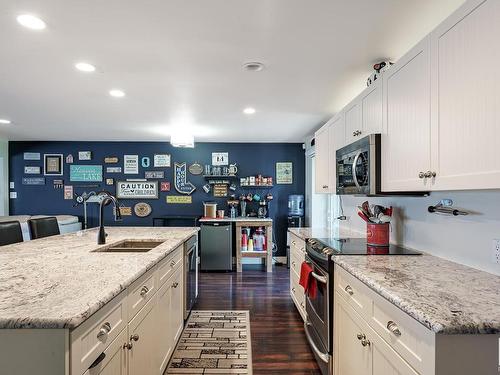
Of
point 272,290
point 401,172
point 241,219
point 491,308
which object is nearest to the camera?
A: point 491,308

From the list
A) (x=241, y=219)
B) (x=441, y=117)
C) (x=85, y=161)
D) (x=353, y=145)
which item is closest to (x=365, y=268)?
(x=441, y=117)

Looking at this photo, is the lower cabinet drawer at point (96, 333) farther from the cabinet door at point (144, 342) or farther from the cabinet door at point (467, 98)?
the cabinet door at point (467, 98)

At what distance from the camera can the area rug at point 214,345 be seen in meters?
2.26

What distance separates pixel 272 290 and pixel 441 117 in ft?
10.7

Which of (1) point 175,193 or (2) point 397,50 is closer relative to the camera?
(2) point 397,50

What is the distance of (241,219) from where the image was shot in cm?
523

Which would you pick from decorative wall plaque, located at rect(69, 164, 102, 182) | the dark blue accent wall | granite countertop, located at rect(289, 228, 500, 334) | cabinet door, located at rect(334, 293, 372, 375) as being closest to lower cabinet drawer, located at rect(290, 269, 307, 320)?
cabinet door, located at rect(334, 293, 372, 375)

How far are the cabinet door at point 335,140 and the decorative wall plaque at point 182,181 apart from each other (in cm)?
334

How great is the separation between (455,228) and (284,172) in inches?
167

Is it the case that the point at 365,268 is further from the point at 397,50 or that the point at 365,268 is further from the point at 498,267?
the point at 397,50

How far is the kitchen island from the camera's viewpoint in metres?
0.89

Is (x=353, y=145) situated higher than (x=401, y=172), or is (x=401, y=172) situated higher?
(x=353, y=145)

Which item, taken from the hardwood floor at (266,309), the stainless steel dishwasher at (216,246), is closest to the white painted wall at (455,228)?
the hardwood floor at (266,309)

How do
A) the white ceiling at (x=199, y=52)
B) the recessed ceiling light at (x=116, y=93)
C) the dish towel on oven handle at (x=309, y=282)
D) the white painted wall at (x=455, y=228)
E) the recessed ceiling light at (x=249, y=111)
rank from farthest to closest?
the recessed ceiling light at (x=249, y=111) → the recessed ceiling light at (x=116, y=93) → the dish towel on oven handle at (x=309, y=282) → the white ceiling at (x=199, y=52) → the white painted wall at (x=455, y=228)
